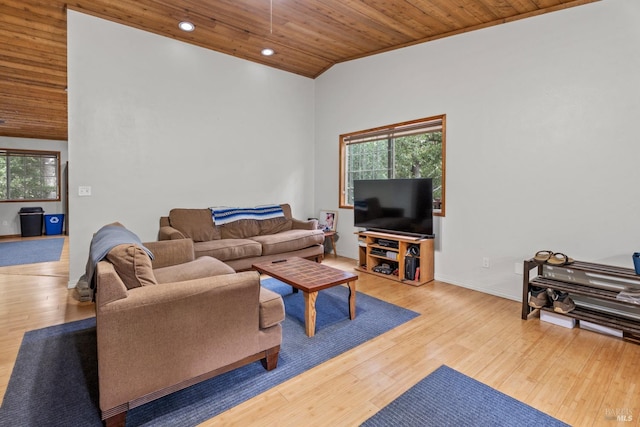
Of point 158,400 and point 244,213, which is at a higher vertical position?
point 244,213

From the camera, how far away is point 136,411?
1.68 metres

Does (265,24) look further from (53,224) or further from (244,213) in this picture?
(53,224)

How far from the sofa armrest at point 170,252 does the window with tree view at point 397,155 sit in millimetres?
2733

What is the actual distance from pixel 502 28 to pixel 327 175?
3076 mm

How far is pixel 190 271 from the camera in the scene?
265cm

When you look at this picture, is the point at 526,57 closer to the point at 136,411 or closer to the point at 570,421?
the point at 570,421

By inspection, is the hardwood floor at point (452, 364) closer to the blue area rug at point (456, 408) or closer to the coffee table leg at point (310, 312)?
the blue area rug at point (456, 408)

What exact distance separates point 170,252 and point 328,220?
283 cm

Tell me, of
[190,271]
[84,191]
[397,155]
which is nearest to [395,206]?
[397,155]

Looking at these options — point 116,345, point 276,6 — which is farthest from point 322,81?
point 116,345

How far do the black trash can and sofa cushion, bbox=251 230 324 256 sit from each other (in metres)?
6.60

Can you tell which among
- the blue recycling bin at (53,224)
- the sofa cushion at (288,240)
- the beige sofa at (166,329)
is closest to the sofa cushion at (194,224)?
the sofa cushion at (288,240)

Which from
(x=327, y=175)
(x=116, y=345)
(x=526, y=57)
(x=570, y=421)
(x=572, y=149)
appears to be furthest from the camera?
(x=327, y=175)

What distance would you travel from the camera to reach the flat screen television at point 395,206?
380 centimetres
